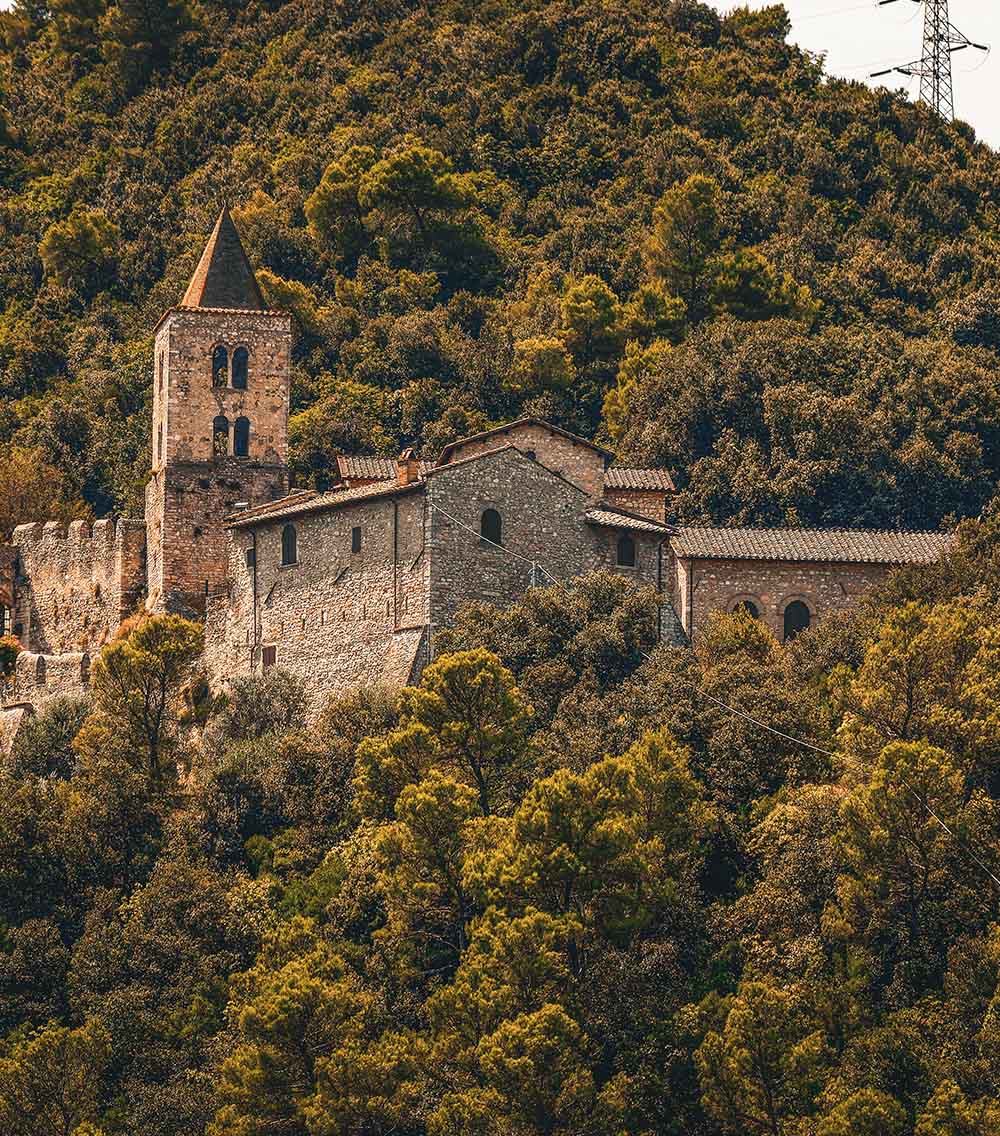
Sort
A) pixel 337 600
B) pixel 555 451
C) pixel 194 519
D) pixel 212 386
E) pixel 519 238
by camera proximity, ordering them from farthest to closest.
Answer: pixel 519 238, pixel 212 386, pixel 194 519, pixel 555 451, pixel 337 600

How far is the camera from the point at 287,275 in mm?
88250

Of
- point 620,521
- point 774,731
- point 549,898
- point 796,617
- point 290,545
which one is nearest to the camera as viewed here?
point 549,898

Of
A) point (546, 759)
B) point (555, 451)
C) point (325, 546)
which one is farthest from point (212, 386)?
point (546, 759)

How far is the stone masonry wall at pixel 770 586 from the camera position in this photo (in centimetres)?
6050

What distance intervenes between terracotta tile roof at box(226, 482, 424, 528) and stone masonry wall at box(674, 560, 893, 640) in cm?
718

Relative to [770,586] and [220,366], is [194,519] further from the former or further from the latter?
[770,586]

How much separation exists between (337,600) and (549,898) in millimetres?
12735

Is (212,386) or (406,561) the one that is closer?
(406,561)

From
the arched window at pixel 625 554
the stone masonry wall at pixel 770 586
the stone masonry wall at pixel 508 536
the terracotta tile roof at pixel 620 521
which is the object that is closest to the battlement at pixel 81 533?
the stone masonry wall at pixel 508 536

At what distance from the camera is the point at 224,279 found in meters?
68.2

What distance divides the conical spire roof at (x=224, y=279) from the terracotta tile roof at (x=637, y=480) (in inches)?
405

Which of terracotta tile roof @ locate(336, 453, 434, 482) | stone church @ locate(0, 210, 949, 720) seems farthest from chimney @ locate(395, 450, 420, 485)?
terracotta tile roof @ locate(336, 453, 434, 482)

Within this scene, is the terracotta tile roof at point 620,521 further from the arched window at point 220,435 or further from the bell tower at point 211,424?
the arched window at point 220,435

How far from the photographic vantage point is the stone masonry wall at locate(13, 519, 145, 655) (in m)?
65.6
